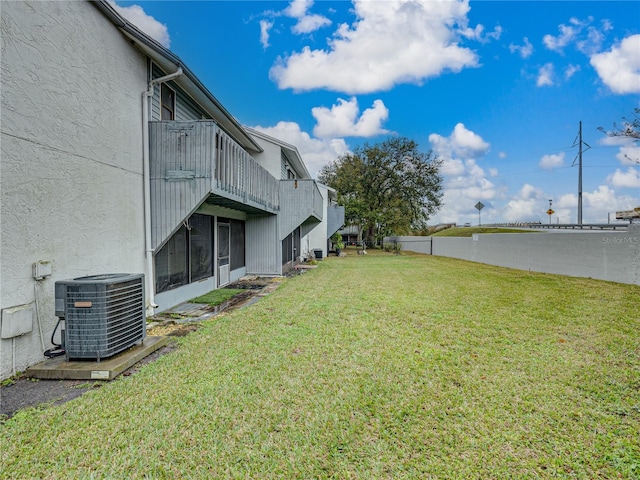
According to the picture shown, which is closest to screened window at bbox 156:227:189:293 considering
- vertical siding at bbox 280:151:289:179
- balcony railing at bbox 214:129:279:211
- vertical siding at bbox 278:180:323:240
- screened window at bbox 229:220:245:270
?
balcony railing at bbox 214:129:279:211

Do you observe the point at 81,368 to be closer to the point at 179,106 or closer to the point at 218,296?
the point at 218,296

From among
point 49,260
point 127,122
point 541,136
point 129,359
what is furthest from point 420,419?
point 541,136

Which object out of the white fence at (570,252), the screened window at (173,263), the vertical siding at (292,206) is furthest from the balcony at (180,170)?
the white fence at (570,252)

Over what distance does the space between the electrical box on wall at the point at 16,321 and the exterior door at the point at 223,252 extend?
18.0 ft

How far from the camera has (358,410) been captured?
8.64 feet

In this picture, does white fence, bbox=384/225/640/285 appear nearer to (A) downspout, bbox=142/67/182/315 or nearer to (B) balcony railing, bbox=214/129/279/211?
(B) balcony railing, bbox=214/129/279/211

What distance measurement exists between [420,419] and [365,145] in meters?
30.4

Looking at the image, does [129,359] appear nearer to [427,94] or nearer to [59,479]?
[59,479]

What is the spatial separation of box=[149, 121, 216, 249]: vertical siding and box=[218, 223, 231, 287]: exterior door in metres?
3.15

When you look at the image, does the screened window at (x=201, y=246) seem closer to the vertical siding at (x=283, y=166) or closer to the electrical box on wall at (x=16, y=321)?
the electrical box on wall at (x=16, y=321)

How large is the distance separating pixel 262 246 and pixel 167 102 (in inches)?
224

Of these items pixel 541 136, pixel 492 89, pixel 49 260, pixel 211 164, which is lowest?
pixel 49 260

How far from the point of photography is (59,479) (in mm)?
1846

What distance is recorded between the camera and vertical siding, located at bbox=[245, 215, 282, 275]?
10883mm
